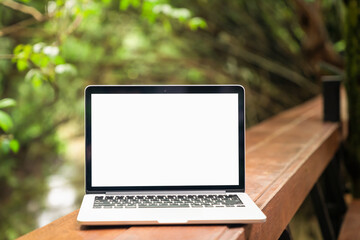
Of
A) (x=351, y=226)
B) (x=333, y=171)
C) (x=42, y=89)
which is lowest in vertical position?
(x=351, y=226)

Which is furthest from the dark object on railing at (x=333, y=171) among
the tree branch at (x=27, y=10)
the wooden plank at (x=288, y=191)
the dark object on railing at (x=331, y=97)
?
the tree branch at (x=27, y=10)

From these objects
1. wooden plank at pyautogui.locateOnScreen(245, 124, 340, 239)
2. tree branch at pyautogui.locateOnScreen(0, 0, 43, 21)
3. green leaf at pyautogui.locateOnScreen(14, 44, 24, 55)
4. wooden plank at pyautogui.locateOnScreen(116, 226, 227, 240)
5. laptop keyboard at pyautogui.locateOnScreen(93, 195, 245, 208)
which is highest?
tree branch at pyautogui.locateOnScreen(0, 0, 43, 21)

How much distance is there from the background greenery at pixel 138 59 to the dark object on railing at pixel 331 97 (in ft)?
3.49

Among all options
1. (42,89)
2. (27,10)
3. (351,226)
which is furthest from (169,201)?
(42,89)

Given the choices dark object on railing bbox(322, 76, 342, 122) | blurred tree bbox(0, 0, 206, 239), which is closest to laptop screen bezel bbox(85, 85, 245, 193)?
dark object on railing bbox(322, 76, 342, 122)

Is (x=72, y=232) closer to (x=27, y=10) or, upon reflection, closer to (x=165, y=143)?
(x=165, y=143)

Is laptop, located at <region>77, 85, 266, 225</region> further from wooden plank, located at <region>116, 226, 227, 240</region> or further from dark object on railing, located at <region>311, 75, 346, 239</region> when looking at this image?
dark object on railing, located at <region>311, 75, 346, 239</region>

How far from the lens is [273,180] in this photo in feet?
3.67

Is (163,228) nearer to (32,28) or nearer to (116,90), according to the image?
(116,90)

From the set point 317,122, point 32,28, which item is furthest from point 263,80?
point 317,122

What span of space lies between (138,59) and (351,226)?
10.9 ft

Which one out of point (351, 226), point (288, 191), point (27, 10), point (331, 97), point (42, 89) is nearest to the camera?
point (288, 191)

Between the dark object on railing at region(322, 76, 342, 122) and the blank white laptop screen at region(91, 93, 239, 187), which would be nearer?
the blank white laptop screen at region(91, 93, 239, 187)

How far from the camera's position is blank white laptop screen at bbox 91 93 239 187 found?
898mm
